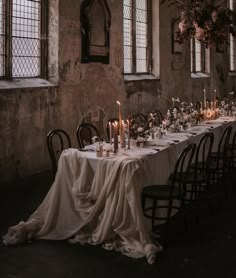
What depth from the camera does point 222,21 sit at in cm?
812

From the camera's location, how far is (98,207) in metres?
4.37

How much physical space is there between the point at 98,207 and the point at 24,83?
10.5 feet

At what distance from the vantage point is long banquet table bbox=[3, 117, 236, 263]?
422 cm

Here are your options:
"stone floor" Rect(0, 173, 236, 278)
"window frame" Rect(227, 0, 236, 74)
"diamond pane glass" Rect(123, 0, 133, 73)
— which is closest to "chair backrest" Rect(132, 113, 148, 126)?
"stone floor" Rect(0, 173, 236, 278)

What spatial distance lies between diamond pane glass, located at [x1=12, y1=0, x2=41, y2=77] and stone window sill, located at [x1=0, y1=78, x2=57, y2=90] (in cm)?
11

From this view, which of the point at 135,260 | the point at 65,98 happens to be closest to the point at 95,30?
the point at 65,98

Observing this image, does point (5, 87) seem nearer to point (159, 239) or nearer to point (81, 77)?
point (81, 77)

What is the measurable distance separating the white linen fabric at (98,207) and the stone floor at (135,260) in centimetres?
13

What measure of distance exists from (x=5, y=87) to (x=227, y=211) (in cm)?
334

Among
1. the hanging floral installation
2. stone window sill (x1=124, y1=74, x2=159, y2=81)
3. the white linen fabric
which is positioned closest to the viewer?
the white linen fabric

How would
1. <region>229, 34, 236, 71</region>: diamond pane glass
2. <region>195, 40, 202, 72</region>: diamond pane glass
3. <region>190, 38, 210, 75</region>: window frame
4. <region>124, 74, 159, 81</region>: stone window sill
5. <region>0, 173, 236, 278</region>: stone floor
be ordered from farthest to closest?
<region>229, 34, 236, 71</region>: diamond pane glass < <region>195, 40, 202, 72</region>: diamond pane glass < <region>190, 38, 210, 75</region>: window frame < <region>124, 74, 159, 81</region>: stone window sill < <region>0, 173, 236, 278</region>: stone floor

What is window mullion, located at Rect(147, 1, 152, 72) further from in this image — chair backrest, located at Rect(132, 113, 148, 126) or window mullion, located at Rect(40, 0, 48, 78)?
window mullion, located at Rect(40, 0, 48, 78)

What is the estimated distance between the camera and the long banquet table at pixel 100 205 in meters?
4.22

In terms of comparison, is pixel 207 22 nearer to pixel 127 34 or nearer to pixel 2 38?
pixel 127 34
